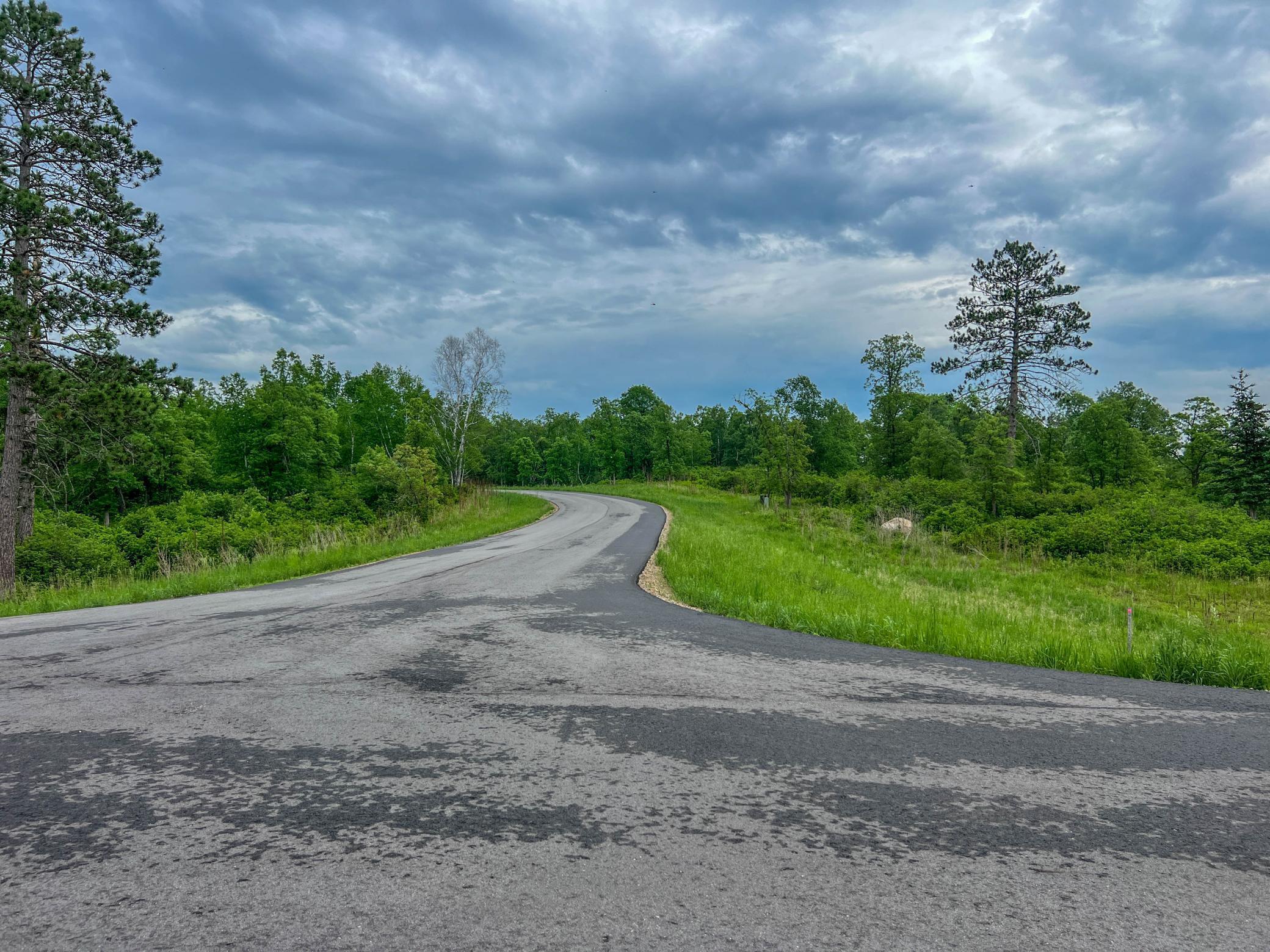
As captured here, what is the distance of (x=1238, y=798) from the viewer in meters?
3.30

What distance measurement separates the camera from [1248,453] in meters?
23.3

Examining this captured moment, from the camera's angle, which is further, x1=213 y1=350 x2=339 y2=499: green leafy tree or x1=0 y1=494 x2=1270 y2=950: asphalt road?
x1=213 y1=350 x2=339 y2=499: green leafy tree

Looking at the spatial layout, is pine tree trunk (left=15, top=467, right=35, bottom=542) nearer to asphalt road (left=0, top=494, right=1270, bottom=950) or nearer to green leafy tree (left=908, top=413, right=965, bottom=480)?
asphalt road (left=0, top=494, right=1270, bottom=950)

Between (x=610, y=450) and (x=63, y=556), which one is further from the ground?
(x=610, y=450)

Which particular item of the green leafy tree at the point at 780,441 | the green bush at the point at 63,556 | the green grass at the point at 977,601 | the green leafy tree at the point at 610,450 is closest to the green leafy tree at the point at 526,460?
the green leafy tree at the point at 610,450

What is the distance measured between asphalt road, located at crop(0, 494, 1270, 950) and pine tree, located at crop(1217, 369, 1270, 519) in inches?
984

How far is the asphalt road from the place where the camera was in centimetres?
232

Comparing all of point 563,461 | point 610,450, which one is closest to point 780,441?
point 610,450

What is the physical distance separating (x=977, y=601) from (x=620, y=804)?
12.8 metres

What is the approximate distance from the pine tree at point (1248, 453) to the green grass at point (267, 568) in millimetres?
28160

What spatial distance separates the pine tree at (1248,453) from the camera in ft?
74.8

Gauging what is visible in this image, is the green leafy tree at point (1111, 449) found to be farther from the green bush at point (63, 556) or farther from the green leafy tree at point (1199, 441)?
the green bush at point (63, 556)

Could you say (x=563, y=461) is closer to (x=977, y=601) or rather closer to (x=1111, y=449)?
(x=1111, y=449)

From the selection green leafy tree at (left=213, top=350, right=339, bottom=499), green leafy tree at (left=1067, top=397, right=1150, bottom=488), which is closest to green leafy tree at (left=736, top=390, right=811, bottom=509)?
green leafy tree at (left=1067, top=397, right=1150, bottom=488)
